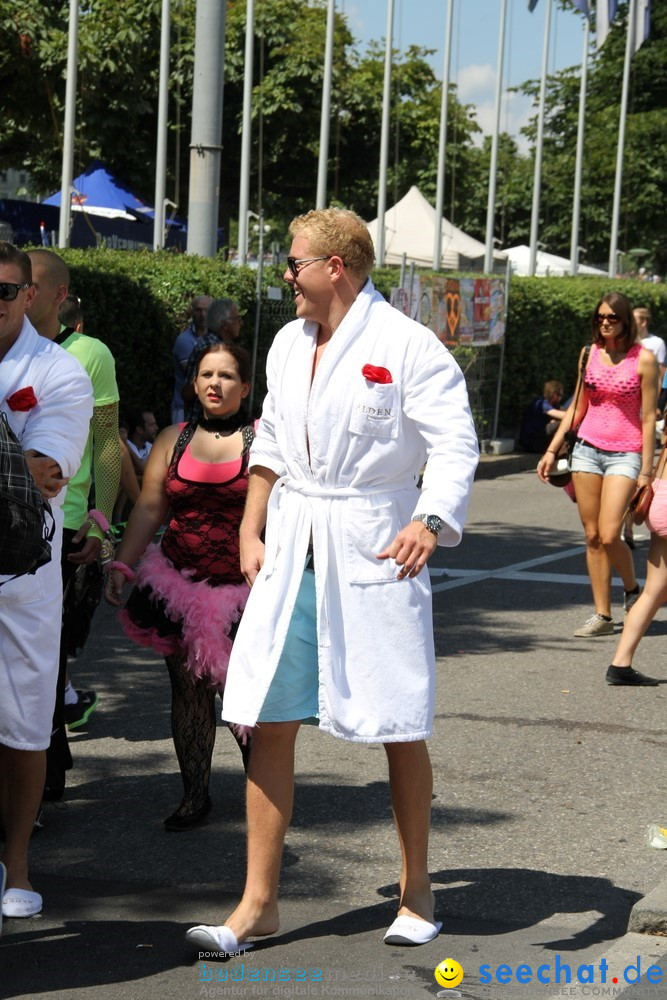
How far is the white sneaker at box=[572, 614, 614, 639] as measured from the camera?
8.81 meters

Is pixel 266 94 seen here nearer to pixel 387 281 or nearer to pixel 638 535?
pixel 387 281

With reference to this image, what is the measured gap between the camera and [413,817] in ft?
13.7

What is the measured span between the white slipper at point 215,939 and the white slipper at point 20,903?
0.55m

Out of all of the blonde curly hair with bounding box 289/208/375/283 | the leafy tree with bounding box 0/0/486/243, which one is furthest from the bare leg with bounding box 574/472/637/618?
the leafy tree with bounding box 0/0/486/243

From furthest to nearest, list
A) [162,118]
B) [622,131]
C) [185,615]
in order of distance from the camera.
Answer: [622,131] → [162,118] → [185,615]

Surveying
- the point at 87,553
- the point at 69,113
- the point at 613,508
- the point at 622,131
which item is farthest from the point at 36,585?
the point at 622,131

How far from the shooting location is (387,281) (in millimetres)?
18125

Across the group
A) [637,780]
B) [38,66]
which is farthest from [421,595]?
[38,66]

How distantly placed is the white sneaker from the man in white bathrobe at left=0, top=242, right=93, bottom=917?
5.00m

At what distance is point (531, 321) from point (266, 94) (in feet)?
60.3

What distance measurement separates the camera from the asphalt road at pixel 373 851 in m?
3.96

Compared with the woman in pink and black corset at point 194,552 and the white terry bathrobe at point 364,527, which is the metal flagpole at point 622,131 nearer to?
the woman in pink and black corset at point 194,552

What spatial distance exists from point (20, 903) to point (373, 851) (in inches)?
49.4

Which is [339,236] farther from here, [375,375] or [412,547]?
[412,547]
